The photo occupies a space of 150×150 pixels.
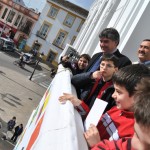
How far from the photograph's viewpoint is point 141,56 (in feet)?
12.1

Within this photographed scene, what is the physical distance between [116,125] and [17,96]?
65.6 ft

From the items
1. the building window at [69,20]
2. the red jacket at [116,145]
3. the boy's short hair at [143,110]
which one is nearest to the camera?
the boy's short hair at [143,110]

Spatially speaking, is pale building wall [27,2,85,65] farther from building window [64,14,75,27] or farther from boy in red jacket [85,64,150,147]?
boy in red jacket [85,64,150,147]

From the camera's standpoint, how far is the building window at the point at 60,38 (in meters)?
42.4

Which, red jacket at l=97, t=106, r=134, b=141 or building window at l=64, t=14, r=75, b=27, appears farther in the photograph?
building window at l=64, t=14, r=75, b=27

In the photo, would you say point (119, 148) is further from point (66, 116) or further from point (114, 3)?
point (114, 3)

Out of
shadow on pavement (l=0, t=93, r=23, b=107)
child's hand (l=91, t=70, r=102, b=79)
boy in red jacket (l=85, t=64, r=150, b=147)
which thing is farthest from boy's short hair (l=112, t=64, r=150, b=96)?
shadow on pavement (l=0, t=93, r=23, b=107)

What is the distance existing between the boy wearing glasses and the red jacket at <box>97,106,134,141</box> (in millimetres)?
356

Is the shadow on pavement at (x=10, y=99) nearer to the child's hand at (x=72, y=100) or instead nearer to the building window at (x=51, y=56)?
the child's hand at (x=72, y=100)

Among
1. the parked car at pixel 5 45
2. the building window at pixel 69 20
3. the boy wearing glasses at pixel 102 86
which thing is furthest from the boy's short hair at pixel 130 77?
the building window at pixel 69 20

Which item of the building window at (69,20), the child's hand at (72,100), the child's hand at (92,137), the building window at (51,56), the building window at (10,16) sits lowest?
the building window at (51,56)

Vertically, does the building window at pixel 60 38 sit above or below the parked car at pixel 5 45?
above

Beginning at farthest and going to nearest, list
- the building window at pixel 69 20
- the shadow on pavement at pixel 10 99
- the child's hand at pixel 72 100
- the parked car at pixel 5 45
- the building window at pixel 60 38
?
the building window at pixel 60 38 < the building window at pixel 69 20 < the parked car at pixel 5 45 < the shadow on pavement at pixel 10 99 < the child's hand at pixel 72 100

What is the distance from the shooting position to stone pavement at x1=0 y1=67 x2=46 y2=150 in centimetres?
1719
